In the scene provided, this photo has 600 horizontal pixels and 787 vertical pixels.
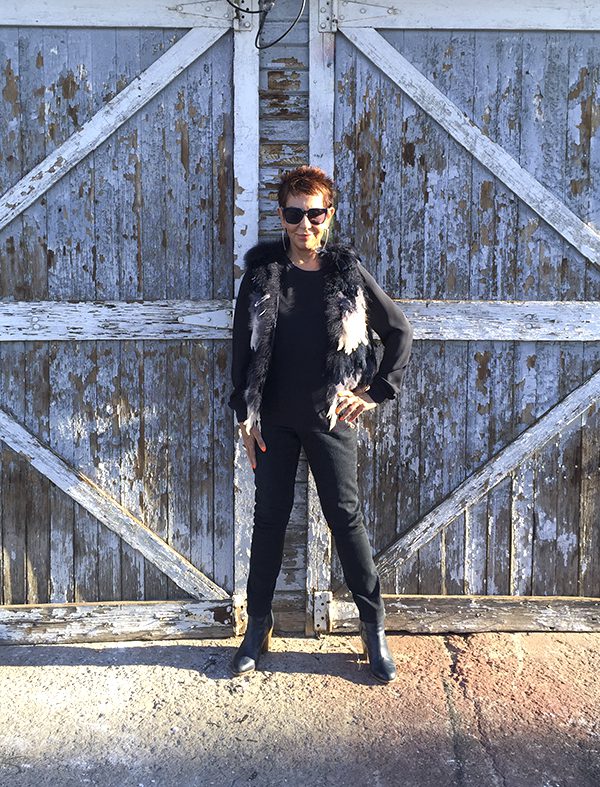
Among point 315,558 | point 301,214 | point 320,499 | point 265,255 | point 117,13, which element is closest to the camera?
point 301,214

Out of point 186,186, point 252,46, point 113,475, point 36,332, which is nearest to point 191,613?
point 113,475

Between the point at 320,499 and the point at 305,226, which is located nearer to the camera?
the point at 305,226

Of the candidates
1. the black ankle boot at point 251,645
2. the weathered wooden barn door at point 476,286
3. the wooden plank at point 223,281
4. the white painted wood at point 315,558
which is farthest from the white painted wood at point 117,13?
the black ankle boot at point 251,645

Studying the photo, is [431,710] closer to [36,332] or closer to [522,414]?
[522,414]

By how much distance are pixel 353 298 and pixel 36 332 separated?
57.5 inches

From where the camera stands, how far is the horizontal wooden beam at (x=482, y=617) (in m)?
3.41

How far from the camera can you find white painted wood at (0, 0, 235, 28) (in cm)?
315

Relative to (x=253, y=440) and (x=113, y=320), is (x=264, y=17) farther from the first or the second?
(x=253, y=440)

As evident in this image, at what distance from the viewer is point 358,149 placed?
3234 millimetres

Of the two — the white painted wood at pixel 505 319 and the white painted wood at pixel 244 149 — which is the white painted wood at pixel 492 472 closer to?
the white painted wood at pixel 505 319

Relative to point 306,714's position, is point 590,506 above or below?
above

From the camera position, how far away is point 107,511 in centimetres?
338

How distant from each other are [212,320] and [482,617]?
1.84 metres

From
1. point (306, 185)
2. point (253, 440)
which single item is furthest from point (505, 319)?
point (253, 440)
